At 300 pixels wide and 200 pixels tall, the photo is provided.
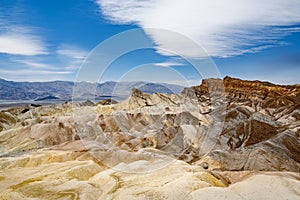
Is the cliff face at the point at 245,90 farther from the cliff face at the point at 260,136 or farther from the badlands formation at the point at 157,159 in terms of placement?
the badlands formation at the point at 157,159

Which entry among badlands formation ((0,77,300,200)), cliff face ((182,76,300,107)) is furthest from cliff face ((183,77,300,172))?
cliff face ((182,76,300,107))

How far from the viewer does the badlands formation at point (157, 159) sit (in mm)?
31188

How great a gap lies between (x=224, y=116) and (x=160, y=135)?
27.4 metres

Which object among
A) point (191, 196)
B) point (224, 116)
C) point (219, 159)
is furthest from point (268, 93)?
point (191, 196)

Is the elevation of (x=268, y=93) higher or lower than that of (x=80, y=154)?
higher

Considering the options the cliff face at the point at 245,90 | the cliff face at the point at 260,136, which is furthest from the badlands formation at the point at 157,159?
the cliff face at the point at 245,90

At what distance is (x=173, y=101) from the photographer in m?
135

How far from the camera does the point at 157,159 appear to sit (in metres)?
45.2

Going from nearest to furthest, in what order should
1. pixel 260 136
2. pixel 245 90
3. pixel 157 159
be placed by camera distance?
pixel 157 159 → pixel 260 136 → pixel 245 90

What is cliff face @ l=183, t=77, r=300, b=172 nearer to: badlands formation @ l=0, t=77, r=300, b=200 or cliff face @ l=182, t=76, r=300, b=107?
badlands formation @ l=0, t=77, r=300, b=200

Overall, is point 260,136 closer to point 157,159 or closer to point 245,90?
point 157,159

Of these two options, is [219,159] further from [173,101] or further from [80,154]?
[173,101]

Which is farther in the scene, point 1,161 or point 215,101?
point 215,101

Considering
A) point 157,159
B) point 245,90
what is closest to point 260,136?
point 157,159
